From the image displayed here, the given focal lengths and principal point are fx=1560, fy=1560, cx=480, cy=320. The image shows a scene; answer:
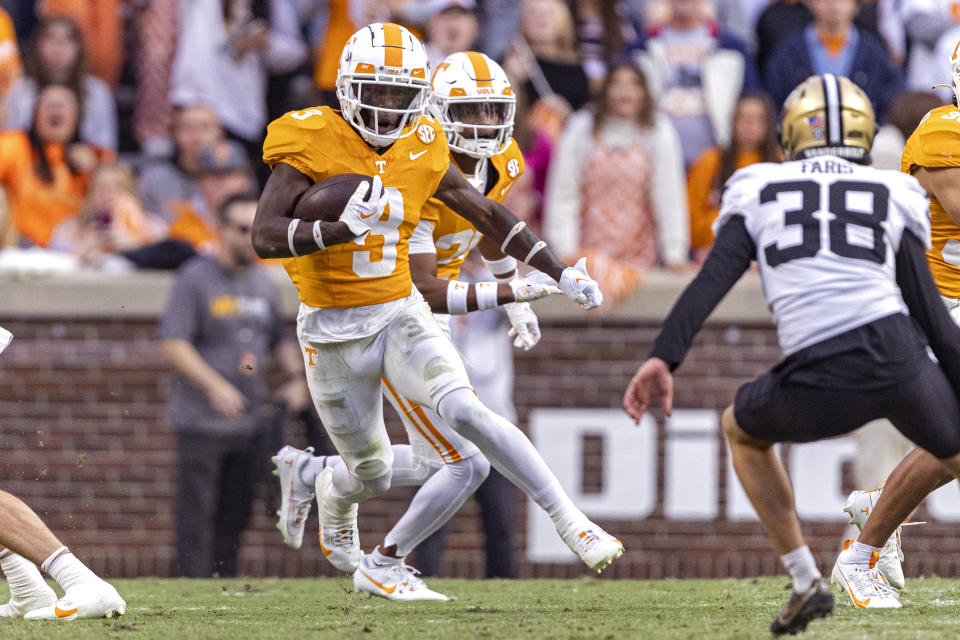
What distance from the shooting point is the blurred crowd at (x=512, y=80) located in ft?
31.1

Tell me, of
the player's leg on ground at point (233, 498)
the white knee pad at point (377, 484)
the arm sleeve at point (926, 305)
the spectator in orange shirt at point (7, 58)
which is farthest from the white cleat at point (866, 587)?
the spectator in orange shirt at point (7, 58)

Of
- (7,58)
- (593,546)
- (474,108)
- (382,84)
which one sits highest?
(7,58)

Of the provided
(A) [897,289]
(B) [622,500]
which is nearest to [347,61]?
(A) [897,289]

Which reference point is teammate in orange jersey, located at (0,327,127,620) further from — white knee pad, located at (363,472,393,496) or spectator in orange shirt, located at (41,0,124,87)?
spectator in orange shirt, located at (41,0,124,87)

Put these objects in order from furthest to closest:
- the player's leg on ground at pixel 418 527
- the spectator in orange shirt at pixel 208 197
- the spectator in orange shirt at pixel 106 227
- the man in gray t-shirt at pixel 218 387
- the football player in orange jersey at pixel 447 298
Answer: the spectator in orange shirt at pixel 208 197
the spectator in orange shirt at pixel 106 227
the man in gray t-shirt at pixel 218 387
the player's leg on ground at pixel 418 527
the football player in orange jersey at pixel 447 298

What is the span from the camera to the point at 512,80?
32.1ft

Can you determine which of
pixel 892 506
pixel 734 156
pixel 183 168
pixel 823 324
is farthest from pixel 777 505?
pixel 183 168

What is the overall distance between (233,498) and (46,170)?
8.54 ft

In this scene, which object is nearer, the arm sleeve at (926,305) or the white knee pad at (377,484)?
the arm sleeve at (926,305)

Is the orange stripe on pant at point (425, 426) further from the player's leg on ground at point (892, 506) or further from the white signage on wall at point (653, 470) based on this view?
the white signage on wall at point (653, 470)

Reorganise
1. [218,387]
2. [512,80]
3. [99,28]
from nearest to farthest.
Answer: [218,387]
[512,80]
[99,28]

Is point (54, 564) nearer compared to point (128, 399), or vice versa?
point (54, 564)

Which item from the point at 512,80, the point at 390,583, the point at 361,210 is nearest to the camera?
the point at 361,210

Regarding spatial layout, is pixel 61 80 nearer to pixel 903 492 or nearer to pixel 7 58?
pixel 7 58
